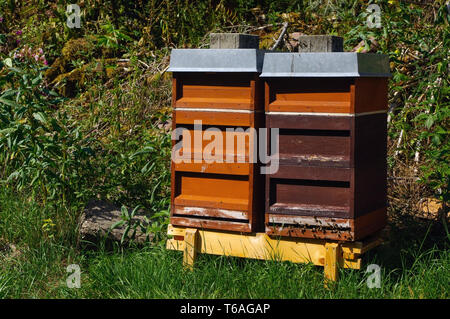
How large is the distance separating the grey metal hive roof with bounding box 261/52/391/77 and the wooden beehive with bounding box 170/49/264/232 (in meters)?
0.11

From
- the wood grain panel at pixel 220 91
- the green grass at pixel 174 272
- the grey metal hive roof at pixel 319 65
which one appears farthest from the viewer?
the wood grain panel at pixel 220 91

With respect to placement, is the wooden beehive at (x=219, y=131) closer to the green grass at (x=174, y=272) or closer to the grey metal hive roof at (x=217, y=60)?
the grey metal hive roof at (x=217, y=60)

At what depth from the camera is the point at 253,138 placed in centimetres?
360

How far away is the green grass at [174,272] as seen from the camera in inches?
138

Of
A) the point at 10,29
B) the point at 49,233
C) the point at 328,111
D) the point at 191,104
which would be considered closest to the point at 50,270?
the point at 49,233

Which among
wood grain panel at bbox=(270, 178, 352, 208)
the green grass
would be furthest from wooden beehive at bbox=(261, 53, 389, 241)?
the green grass

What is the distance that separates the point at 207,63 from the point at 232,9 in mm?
3519

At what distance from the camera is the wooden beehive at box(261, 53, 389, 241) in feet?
11.3

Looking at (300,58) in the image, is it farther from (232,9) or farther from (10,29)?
(10,29)

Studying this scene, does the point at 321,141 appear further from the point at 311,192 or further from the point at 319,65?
the point at 319,65

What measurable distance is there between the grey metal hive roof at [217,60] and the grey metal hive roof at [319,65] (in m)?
0.08

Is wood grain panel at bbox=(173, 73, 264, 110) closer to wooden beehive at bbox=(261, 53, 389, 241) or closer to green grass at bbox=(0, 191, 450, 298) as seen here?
wooden beehive at bbox=(261, 53, 389, 241)

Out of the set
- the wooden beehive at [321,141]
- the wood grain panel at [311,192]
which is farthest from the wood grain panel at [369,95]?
the wood grain panel at [311,192]

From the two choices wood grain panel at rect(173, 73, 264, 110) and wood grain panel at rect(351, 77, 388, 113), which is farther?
wood grain panel at rect(173, 73, 264, 110)
